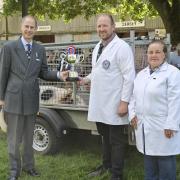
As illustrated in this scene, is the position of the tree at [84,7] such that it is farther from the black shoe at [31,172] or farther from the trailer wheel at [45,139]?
the black shoe at [31,172]

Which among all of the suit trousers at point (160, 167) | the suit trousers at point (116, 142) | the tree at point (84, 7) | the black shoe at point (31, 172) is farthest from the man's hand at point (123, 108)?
the tree at point (84, 7)

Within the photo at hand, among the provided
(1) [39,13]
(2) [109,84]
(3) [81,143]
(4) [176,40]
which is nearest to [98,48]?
(2) [109,84]

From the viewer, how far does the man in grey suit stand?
5137mm

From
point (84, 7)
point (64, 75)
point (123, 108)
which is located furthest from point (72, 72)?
point (84, 7)

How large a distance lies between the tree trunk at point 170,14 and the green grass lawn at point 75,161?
722cm

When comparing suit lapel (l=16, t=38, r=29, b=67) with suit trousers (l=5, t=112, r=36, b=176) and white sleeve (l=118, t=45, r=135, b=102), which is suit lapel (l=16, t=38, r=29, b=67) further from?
white sleeve (l=118, t=45, r=135, b=102)

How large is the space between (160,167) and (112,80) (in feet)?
3.66

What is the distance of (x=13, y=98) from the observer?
204 inches

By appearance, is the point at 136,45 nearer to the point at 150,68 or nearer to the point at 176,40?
the point at 150,68

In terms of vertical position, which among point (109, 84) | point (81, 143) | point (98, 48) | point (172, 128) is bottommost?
point (81, 143)

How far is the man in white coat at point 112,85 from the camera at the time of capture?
482cm

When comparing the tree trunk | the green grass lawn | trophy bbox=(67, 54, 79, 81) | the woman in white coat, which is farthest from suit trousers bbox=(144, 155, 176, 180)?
the tree trunk

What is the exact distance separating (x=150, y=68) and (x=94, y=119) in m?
1.06

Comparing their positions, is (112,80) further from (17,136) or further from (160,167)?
(17,136)
